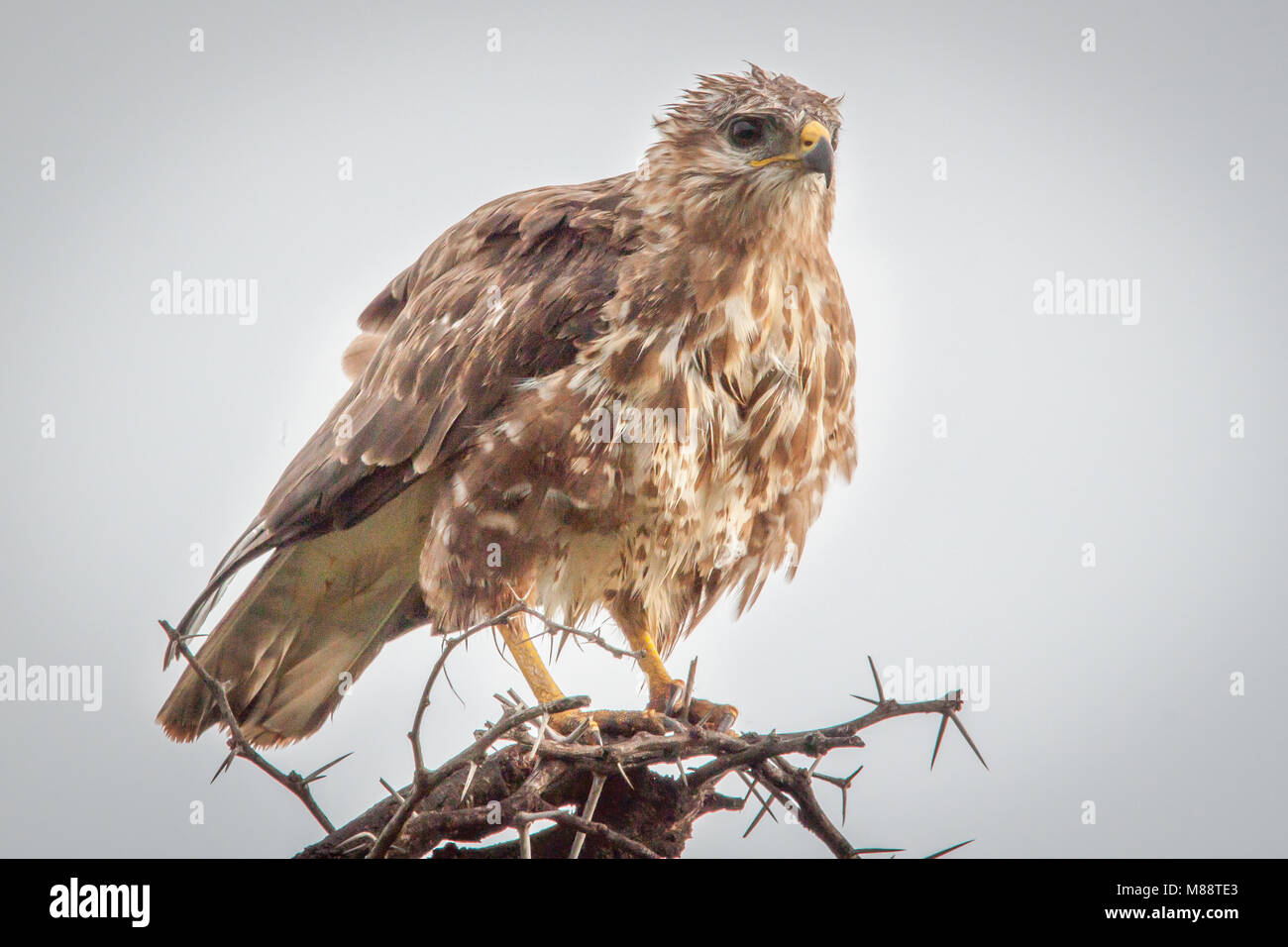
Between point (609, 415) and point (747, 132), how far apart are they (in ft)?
3.36

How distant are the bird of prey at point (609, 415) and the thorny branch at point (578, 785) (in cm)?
65

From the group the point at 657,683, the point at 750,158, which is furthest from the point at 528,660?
the point at 750,158

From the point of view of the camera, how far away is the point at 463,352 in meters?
4.20

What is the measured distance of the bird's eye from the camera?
414 centimetres

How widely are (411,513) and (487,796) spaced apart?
1335 millimetres

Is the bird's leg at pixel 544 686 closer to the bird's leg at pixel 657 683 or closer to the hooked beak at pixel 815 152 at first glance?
the bird's leg at pixel 657 683

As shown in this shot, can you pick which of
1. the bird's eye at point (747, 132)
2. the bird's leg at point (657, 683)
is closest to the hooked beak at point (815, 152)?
the bird's eye at point (747, 132)

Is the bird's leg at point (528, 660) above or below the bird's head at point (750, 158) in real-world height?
below

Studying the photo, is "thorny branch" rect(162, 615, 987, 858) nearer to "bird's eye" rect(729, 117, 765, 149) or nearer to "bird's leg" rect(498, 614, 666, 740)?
"bird's leg" rect(498, 614, 666, 740)

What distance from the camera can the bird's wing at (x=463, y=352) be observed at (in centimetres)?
411
